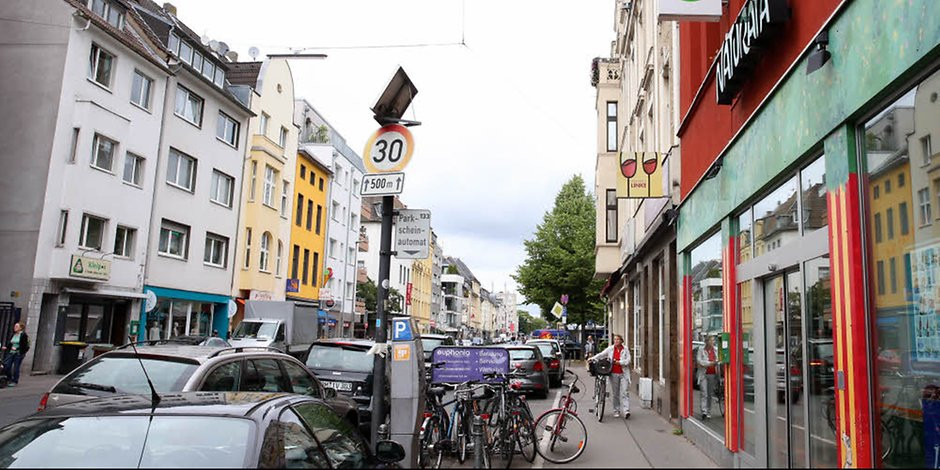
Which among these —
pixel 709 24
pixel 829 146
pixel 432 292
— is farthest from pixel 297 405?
pixel 432 292

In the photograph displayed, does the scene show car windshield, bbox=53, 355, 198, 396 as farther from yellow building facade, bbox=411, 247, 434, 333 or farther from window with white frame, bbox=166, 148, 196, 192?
yellow building facade, bbox=411, 247, 434, 333

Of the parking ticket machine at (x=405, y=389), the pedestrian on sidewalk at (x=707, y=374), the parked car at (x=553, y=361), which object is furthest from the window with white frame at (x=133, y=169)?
the pedestrian on sidewalk at (x=707, y=374)

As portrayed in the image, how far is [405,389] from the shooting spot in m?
7.52

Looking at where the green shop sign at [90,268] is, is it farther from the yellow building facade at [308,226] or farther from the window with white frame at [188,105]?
the yellow building facade at [308,226]

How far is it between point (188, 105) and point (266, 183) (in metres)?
7.75

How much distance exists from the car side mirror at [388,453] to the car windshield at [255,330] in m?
20.2

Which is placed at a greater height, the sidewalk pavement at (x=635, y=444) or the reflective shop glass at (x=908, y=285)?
the reflective shop glass at (x=908, y=285)

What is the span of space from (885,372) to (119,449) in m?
4.95

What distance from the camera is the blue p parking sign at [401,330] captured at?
25.1ft

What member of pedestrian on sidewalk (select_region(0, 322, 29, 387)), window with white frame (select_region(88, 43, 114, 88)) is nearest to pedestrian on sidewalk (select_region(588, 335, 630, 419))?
pedestrian on sidewalk (select_region(0, 322, 29, 387))

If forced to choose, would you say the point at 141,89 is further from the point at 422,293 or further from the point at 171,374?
the point at 422,293

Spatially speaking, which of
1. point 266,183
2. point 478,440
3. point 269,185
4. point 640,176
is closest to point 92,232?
point 266,183

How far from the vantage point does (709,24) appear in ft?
34.7

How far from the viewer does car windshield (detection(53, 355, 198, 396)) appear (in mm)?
6766
